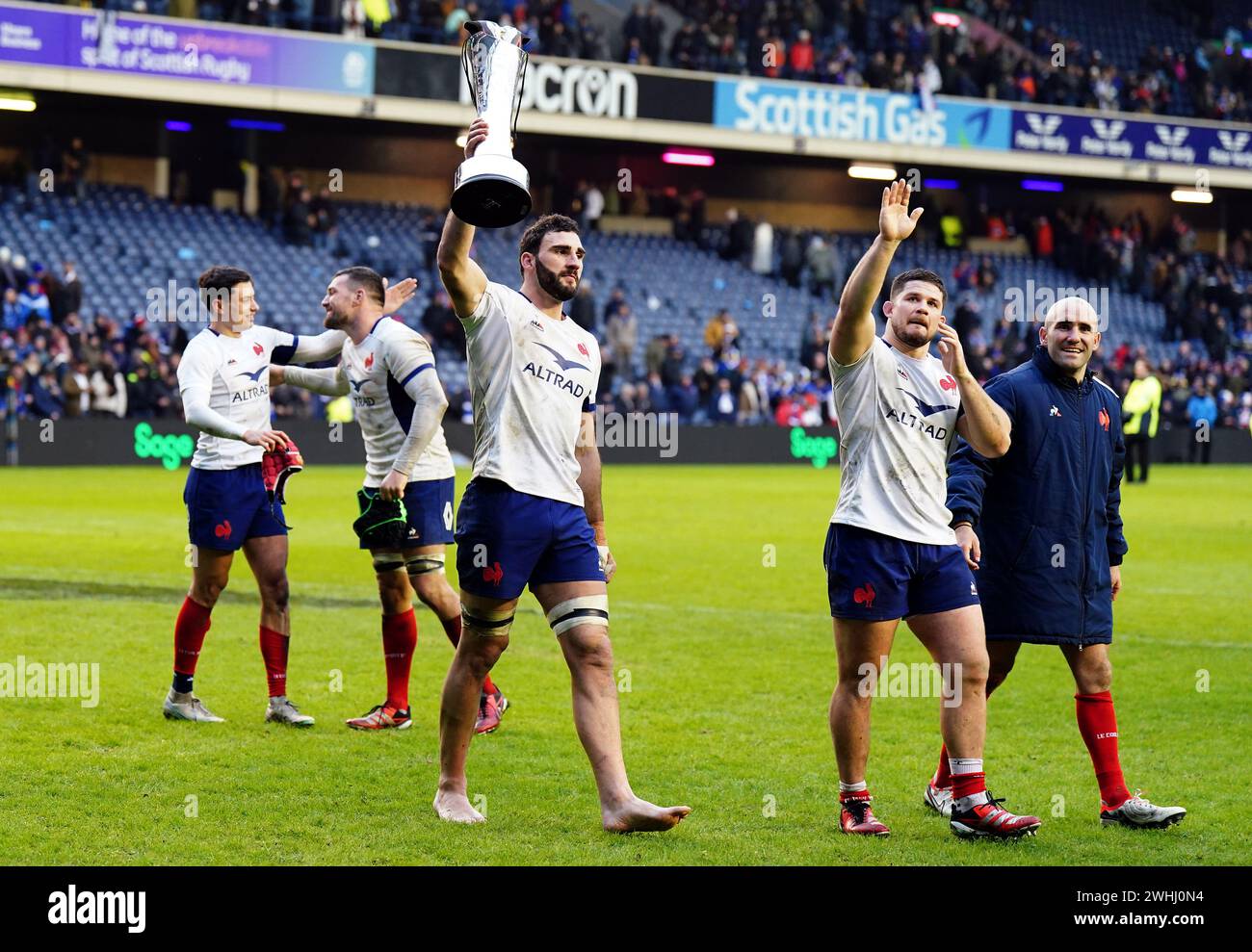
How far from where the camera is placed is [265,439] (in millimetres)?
7574

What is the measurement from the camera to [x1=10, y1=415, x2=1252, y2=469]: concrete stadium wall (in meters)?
26.1

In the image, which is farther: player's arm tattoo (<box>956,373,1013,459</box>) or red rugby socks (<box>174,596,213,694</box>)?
red rugby socks (<box>174,596,213,694</box>)

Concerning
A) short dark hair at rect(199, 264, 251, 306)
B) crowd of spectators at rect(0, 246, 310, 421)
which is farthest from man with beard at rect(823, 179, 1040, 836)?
crowd of spectators at rect(0, 246, 310, 421)

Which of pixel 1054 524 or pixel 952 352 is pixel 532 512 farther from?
pixel 1054 524

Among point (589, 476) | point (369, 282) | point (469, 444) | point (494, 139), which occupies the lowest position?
point (469, 444)

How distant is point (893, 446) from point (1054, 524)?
774 mm

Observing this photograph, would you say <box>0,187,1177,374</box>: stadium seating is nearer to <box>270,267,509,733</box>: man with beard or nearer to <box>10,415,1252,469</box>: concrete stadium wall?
<box>10,415,1252,469</box>: concrete stadium wall

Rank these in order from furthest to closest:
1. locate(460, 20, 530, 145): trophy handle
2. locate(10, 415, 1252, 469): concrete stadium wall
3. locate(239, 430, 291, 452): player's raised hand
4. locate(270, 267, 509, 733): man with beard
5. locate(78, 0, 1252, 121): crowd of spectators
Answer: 1. locate(78, 0, 1252, 121): crowd of spectators
2. locate(10, 415, 1252, 469): concrete stadium wall
3. locate(270, 267, 509, 733): man with beard
4. locate(239, 430, 291, 452): player's raised hand
5. locate(460, 20, 530, 145): trophy handle

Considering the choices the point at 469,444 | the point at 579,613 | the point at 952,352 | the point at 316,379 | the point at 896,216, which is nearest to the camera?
the point at 896,216

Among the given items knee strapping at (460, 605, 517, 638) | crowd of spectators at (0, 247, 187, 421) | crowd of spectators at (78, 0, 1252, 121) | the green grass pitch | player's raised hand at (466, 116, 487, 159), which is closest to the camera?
player's raised hand at (466, 116, 487, 159)

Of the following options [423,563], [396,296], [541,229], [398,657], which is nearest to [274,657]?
[398,657]

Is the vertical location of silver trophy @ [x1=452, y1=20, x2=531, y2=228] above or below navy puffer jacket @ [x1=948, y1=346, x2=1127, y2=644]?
above

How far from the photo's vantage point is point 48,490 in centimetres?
2175

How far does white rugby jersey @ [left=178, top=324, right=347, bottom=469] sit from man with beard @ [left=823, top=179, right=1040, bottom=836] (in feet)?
10.7
